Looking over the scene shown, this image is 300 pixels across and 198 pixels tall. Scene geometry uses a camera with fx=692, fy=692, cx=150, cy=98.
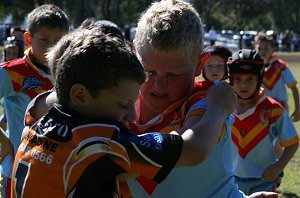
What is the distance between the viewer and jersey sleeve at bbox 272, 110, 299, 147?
17.8ft

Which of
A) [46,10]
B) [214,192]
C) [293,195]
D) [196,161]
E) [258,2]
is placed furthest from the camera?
[258,2]

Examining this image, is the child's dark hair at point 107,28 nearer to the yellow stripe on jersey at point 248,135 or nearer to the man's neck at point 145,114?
the man's neck at point 145,114

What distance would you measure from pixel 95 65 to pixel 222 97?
59 cm

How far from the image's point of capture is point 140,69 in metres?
2.23

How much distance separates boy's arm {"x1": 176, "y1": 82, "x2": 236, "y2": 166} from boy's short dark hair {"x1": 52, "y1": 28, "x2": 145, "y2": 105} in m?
0.28

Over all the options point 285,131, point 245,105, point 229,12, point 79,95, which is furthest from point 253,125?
point 229,12

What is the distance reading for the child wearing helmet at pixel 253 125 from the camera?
5.62 m

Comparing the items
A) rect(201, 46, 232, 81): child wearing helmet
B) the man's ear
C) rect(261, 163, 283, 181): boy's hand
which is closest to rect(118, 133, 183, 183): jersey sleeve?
the man's ear

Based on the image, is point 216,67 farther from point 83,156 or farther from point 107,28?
point 83,156

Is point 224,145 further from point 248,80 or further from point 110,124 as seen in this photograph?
point 248,80

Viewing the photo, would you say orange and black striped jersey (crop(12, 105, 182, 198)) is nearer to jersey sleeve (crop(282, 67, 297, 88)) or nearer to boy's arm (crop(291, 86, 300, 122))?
boy's arm (crop(291, 86, 300, 122))

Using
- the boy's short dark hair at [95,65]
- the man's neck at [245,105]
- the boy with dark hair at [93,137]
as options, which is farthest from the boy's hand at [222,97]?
the man's neck at [245,105]

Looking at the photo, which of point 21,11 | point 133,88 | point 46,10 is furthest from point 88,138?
point 21,11

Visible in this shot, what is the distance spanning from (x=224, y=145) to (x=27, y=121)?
821 millimetres
